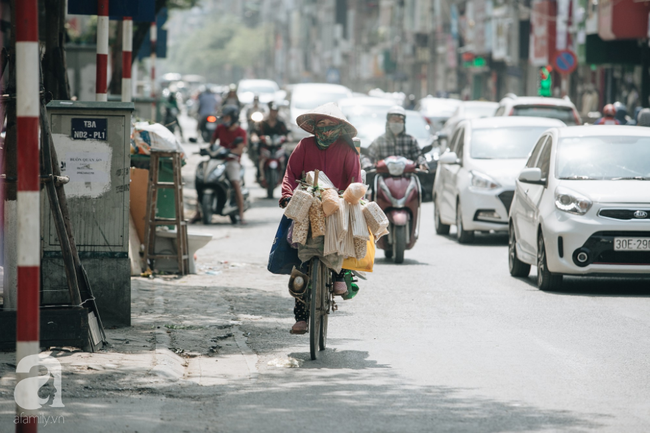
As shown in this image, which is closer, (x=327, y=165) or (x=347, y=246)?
(x=347, y=246)

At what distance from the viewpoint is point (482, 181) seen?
15.7 meters

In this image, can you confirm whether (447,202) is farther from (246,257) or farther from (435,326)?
(435,326)

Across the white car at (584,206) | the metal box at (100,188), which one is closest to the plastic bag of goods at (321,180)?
the metal box at (100,188)

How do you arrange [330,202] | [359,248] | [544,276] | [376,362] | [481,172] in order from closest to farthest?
1. [330,202]
2. [376,362]
3. [359,248]
4. [544,276]
5. [481,172]

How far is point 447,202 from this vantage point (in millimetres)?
16656

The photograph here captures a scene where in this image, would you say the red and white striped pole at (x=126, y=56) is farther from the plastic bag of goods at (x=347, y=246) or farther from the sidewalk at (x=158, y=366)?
the plastic bag of goods at (x=347, y=246)

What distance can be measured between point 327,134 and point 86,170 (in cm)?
185

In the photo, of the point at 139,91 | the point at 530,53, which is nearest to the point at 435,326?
the point at 139,91

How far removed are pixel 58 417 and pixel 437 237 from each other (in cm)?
1132

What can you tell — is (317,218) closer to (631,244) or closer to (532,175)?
(631,244)

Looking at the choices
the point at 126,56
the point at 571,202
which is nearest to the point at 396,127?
the point at 571,202

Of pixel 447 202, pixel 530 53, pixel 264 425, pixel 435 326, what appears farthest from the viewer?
pixel 530 53

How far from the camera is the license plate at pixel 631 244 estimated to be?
35.3 ft

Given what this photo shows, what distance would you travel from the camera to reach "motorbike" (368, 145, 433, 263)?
44.3ft
